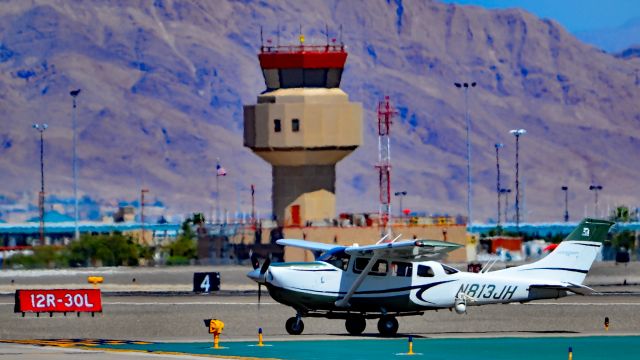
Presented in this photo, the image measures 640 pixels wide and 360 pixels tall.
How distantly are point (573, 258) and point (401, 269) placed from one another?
5.16m

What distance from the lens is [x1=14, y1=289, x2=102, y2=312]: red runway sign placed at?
6438 cm

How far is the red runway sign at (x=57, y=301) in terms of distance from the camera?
64.4 meters

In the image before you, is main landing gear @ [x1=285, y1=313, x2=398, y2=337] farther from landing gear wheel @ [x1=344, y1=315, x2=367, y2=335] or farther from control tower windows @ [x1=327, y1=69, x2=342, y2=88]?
control tower windows @ [x1=327, y1=69, x2=342, y2=88]

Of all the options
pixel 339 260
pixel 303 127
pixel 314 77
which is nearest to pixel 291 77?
pixel 314 77

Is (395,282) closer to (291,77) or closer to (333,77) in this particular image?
(291,77)

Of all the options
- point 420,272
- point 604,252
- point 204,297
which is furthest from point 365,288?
point 604,252

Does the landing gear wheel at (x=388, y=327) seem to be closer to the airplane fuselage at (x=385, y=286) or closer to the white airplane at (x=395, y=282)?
the white airplane at (x=395, y=282)

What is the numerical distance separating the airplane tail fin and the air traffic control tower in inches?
2373

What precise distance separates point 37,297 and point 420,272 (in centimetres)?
1701

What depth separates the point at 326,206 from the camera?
117 meters

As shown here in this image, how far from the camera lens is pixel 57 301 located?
6431cm

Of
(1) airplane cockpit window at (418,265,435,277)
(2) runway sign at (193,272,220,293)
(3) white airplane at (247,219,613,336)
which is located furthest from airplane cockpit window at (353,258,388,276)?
(2) runway sign at (193,272,220,293)

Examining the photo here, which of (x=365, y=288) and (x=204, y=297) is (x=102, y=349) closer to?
(x=365, y=288)

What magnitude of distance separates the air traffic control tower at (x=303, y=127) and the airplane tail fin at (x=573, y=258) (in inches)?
2373
